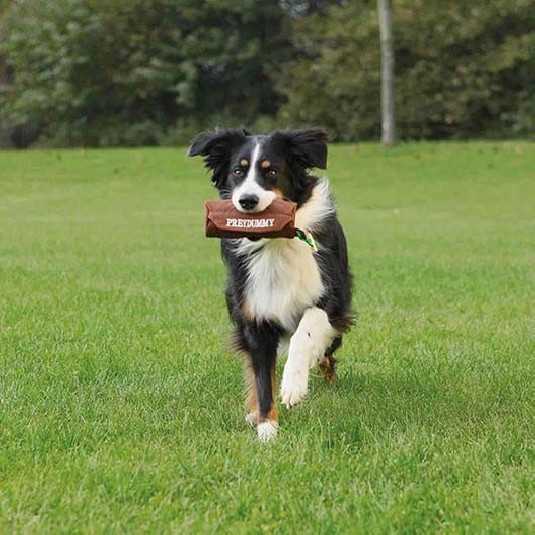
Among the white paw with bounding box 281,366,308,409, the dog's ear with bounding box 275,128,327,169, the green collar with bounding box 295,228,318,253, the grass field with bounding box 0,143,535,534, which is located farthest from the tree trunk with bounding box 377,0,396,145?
the white paw with bounding box 281,366,308,409

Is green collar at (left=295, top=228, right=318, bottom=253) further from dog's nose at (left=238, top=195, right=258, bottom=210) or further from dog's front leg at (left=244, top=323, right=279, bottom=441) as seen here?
dog's front leg at (left=244, top=323, right=279, bottom=441)

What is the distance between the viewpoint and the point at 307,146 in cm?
544

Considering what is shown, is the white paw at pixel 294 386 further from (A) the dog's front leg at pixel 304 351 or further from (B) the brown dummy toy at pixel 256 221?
(B) the brown dummy toy at pixel 256 221

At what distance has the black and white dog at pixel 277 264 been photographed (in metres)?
5.12

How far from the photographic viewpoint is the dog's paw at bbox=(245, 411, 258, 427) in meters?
5.08

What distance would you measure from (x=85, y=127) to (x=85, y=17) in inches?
179

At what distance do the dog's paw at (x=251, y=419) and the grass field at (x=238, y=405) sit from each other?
37 millimetres

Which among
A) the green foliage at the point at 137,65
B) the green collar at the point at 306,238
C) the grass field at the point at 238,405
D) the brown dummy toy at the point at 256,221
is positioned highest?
the brown dummy toy at the point at 256,221

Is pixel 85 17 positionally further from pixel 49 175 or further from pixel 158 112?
pixel 49 175

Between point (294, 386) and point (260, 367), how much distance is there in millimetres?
359

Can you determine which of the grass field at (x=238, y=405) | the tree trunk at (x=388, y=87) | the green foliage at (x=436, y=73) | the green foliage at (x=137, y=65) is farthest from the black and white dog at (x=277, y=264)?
the green foliage at (x=137, y=65)

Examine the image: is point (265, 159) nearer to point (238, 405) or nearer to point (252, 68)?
point (238, 405)

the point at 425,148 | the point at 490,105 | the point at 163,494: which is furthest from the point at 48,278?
the point at 490,105

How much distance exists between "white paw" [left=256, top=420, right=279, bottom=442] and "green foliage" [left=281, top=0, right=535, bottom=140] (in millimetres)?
31806
